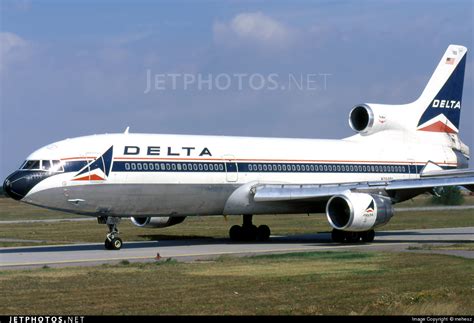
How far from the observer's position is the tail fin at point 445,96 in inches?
1646

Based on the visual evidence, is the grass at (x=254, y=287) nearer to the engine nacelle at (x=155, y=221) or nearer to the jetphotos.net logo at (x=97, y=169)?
the jetphotos.net logo at (x=97, y=169)

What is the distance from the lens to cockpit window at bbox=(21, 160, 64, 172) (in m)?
→ 29.0

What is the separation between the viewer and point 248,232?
120ft

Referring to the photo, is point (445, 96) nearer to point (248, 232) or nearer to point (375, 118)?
point (375, 118)

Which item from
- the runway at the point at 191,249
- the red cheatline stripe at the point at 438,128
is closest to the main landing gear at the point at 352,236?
the runway at the point at 191,249

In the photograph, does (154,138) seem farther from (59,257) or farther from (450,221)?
(450,221)

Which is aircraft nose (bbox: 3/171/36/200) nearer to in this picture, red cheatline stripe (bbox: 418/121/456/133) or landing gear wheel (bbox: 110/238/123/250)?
landing gear wheel (bbox: 110/238/123/250)

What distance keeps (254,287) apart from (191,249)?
497 inches

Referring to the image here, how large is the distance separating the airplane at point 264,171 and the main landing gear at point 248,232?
0.14 ft

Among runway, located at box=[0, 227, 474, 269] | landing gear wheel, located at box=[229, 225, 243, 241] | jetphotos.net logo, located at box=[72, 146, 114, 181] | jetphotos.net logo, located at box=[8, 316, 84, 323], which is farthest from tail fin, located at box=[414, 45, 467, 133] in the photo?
jetphotos.net logo, located at box=[8, 316, 84, 323]

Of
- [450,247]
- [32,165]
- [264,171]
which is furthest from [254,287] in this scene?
[264,171]

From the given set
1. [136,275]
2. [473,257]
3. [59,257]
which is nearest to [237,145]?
[59,257]

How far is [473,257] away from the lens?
25.0m

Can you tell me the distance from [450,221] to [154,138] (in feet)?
83.8
